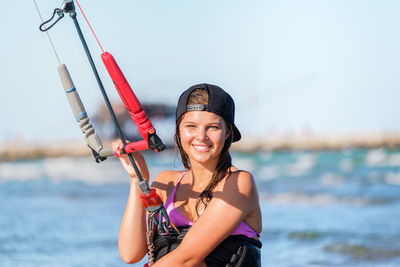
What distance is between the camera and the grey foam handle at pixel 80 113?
2.29 meters

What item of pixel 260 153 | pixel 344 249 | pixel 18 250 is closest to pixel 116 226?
pixel 18 250

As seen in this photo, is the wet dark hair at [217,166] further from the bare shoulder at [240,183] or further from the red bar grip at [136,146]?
the red bar grip at [136,146]

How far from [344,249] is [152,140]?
5.84 metres

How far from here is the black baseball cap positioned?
244 cm

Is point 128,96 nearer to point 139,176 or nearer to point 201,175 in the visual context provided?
point 139,176

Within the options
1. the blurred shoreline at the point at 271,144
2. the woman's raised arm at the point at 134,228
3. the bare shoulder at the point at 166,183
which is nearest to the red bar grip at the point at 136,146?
the woman's raised arm at the point at 134,228

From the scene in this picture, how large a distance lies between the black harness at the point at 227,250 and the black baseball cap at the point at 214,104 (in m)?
0.51

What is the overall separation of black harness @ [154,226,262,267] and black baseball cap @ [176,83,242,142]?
51 centimetres

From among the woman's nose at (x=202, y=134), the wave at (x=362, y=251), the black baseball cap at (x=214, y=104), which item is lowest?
the wave at (x=362, y=251)

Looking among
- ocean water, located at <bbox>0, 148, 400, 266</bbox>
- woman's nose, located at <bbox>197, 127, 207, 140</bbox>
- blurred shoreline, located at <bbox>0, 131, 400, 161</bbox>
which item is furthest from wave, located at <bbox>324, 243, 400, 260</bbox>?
blurred shoreline, located at <bbox>0, 131, 400, 161</bbox>

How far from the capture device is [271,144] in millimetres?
32188

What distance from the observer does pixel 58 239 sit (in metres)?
8.28

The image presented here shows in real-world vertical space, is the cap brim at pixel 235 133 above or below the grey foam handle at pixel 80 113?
below

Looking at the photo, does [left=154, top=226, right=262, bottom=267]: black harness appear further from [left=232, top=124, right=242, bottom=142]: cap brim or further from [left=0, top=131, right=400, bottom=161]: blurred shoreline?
[left=0, top=131, right=400, bottom=161]: blurred shoreline
